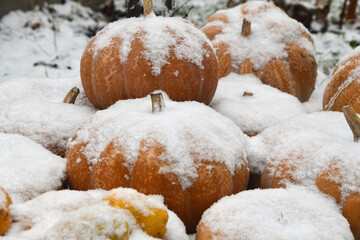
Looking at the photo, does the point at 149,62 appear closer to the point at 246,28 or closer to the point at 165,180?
the point at 165,180

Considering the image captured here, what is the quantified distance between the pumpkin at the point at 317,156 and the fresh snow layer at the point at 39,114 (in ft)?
2.88

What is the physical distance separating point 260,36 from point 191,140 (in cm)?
149

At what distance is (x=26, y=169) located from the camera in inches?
64.6

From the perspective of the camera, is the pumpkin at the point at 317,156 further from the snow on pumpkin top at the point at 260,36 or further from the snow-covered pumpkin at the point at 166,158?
the snow on pumpkin top at the point at 260,36

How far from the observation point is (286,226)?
1.27 metres

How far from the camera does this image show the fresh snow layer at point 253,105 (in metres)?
2.20

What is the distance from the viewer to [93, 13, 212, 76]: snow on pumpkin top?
6.59ft

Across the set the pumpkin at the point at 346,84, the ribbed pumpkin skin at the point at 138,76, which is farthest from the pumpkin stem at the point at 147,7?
the pumpkin at the point at 346,84

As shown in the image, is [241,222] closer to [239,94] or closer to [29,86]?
[239,94]

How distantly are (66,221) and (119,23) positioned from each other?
142 centimetres

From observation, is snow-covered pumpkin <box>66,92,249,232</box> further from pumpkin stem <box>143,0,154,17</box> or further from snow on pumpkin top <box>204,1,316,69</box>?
snow on pumpkin top <box>204,1,316,69</box>

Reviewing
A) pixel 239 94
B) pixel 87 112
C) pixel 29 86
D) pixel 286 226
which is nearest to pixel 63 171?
pixel 87 112

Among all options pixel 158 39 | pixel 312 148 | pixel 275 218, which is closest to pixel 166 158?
pixel 275 218

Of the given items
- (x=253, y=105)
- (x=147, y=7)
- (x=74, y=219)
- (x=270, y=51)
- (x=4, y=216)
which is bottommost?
(x=253, y=105)
